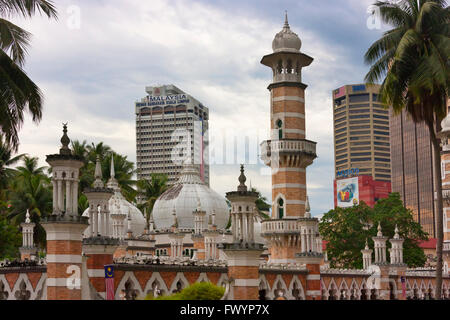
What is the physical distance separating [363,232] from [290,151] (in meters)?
21.5

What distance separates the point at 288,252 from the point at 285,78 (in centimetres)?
1179

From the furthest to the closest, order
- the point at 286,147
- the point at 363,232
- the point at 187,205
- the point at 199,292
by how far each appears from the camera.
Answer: the point at 363,232, the point at 187,205, the point at 286,147, the point at 199,292

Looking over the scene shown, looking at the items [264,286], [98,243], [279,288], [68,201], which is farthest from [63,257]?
[279,288]

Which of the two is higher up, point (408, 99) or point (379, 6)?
point (379, 6)

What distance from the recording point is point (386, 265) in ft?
155

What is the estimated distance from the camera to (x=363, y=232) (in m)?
64.4

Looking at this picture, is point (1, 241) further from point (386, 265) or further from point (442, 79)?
point (442, 79)

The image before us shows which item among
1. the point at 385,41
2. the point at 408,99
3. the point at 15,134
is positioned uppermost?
the point at 385,41

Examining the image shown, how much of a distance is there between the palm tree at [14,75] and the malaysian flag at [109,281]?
21.7 feet

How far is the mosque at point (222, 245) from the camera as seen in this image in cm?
2636

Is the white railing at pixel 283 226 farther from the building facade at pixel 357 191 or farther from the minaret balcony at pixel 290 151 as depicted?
the building facade at pixel 357 191

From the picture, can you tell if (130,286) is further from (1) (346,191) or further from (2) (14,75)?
(1) (346,191)
